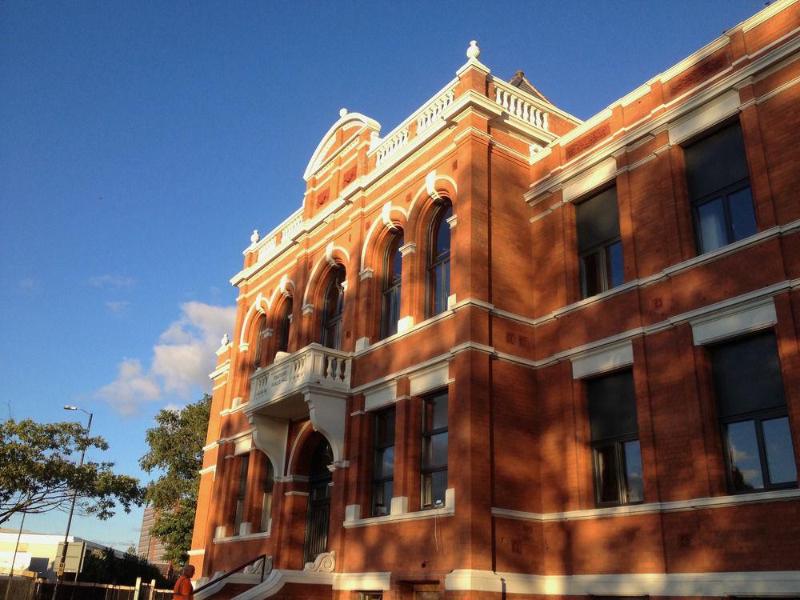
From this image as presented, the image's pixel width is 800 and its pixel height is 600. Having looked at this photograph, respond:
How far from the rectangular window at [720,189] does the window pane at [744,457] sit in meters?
3.42

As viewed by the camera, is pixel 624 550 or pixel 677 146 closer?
pixel 624 550

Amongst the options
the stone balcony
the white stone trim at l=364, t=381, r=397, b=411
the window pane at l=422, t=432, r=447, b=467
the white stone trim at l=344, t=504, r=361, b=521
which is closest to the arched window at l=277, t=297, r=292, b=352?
the stone balcony

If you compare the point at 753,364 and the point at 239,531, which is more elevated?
the point at 753,364

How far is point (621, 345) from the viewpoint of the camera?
14938 millimetres

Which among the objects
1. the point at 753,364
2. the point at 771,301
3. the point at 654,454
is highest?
the point at 771,301

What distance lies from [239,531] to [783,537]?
17343 millimetres

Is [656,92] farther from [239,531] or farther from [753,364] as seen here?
[239,531]

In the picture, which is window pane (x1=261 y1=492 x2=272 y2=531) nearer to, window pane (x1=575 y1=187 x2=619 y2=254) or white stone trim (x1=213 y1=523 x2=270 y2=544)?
white stone trim (x1=213 y1=523 x2=270 y2=544)

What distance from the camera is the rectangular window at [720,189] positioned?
45.4 ft

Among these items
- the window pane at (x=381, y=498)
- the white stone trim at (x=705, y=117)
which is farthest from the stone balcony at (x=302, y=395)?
the white stone trim at (x=705, y=117)

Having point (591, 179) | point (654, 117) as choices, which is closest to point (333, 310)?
point (591, 179)

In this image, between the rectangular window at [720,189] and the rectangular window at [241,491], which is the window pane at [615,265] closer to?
the rectangular window at [720,189]

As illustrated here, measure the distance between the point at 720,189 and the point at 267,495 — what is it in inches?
630

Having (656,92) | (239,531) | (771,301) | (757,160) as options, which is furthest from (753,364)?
(239,531)
